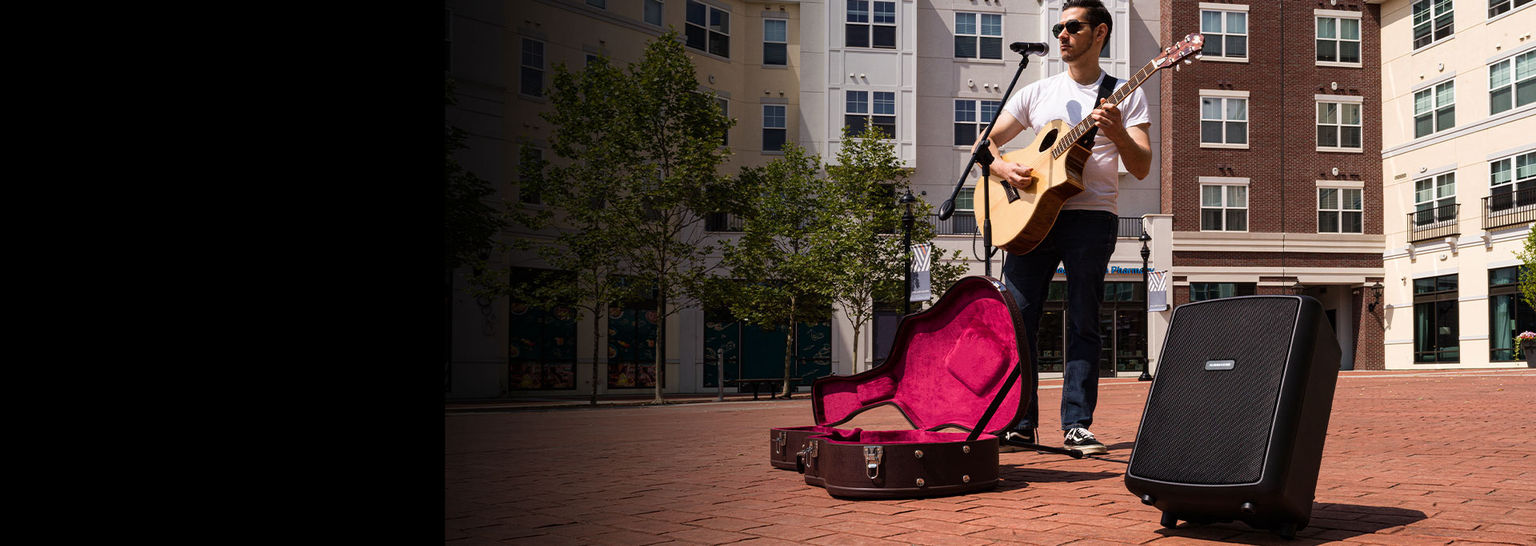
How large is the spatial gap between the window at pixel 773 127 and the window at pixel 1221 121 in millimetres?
24301

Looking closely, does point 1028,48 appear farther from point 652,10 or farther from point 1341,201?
point 1341,201

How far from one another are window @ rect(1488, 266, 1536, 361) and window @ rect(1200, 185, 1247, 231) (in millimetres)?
5035

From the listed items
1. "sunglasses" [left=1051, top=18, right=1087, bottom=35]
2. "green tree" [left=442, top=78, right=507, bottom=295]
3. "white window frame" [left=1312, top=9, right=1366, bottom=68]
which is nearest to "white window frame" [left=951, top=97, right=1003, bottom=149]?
"white window frame" [left=1312, top=9, right=1366, bottom=68]

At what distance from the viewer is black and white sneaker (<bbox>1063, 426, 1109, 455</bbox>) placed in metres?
3.22

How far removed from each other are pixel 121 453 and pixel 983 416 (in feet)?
7.58

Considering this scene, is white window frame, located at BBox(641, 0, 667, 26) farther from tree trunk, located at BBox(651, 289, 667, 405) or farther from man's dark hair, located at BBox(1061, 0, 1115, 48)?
man's dark hair, located at BBox(1061, 0, 1115, 48)

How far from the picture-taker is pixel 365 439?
0.47m

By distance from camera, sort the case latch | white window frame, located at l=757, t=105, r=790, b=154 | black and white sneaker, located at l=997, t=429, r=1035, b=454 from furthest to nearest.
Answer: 1. black and white sneaker, located at l=997, t=429, r=1035, b=454
2. the case latch
3. white window frame, located at l=757, t=105, r=790, b=154

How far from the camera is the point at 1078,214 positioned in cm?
326

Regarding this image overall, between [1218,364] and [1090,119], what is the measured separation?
3.35ft

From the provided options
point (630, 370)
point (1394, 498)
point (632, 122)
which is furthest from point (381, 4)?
point (1394, 498)

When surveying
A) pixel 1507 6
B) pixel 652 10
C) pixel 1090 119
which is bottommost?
pixel 652 10

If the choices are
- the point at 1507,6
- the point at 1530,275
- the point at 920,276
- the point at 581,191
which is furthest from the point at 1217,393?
the point at 1507,6

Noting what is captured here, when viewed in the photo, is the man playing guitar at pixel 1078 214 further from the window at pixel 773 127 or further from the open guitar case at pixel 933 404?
the window at pixel 773 127
